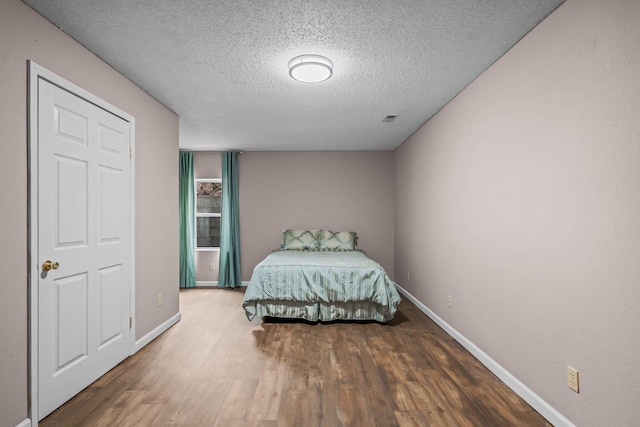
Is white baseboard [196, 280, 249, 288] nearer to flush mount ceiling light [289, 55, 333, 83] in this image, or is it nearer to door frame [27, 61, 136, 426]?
door frame [27, 61, 136, 426]

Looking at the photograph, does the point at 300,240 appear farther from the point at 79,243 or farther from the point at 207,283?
the point at 79,243

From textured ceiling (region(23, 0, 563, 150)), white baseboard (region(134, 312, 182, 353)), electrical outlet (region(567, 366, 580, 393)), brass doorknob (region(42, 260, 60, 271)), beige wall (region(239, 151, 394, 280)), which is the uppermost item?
textured ceiling (region(23, 0, 563, 150))

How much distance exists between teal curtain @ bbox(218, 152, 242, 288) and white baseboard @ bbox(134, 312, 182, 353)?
1795 millimetres

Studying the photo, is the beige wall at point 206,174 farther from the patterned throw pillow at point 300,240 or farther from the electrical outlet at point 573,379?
the electrical outlet at point 573,379

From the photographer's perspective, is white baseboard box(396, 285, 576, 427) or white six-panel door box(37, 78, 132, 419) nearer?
white baseboard box(396, 285, 576, 427)

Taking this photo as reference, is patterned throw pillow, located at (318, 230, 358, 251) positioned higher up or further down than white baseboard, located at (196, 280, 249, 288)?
higher up

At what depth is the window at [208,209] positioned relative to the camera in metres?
5.76

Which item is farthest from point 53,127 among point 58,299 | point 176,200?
point 176,200

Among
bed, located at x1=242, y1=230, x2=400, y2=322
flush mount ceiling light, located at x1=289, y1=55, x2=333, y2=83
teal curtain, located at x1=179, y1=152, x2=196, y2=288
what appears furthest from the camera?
teal curtain, located at x1=179, y1=152, x2=196, y2=288

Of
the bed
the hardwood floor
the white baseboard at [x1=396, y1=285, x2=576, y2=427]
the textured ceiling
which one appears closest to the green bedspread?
the bed

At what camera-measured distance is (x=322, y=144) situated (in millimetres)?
5191

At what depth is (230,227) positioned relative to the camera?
5551 millimetres

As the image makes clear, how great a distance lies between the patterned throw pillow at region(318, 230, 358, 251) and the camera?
510 cm

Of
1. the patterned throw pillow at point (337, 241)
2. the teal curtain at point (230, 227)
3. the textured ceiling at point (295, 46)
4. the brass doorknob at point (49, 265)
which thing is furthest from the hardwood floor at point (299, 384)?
the textured ceiling at point (295, 46)
